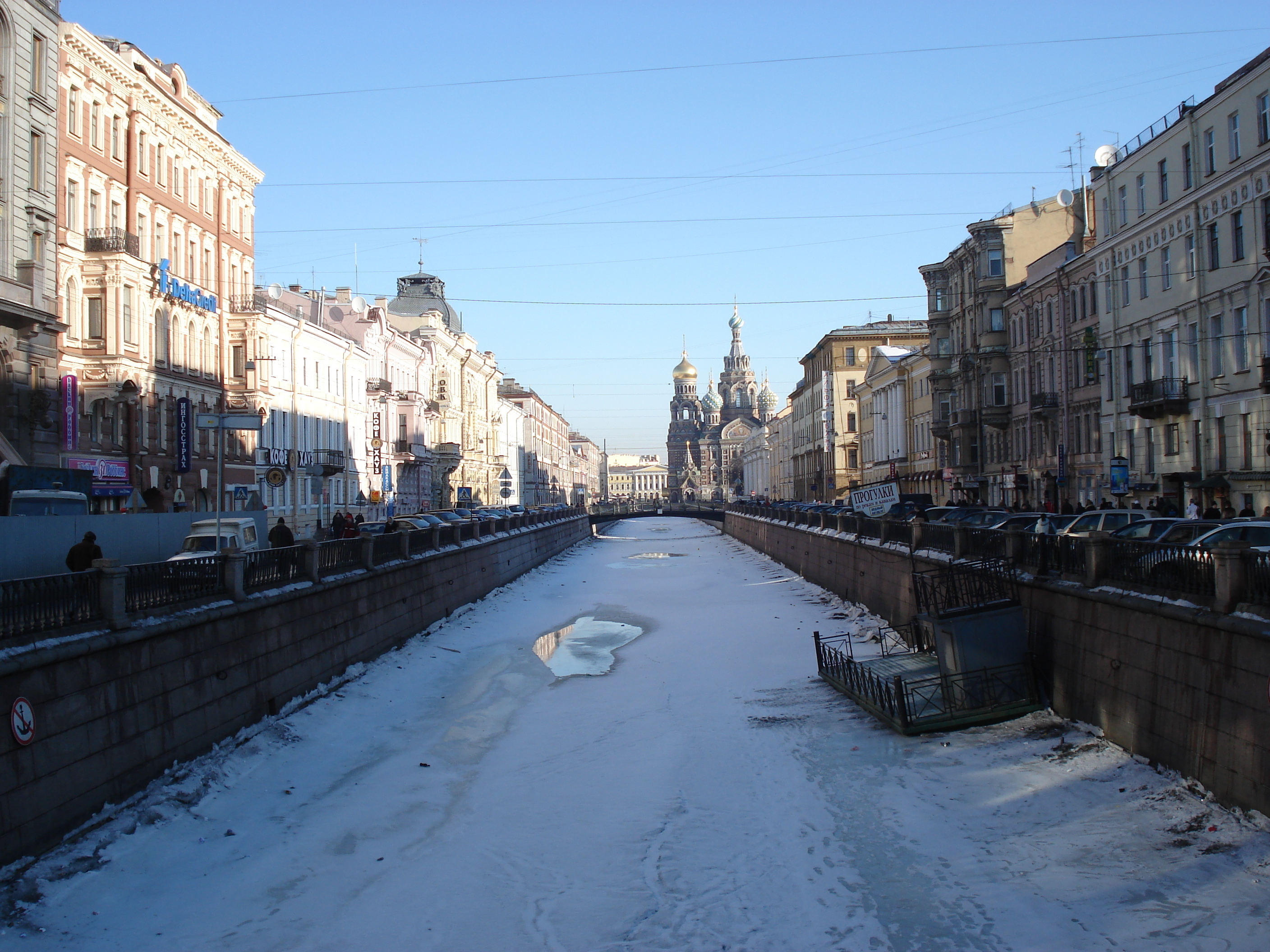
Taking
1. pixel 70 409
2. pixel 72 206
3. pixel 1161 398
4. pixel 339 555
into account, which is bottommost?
pixel 339 555

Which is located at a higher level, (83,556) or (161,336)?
(161,336)

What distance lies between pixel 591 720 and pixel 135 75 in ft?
95.4

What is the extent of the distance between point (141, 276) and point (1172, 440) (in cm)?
3523

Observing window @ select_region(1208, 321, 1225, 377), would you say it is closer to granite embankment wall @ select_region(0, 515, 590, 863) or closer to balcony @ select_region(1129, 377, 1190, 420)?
balcony @ select_region(1129, 377, 1190, 420)

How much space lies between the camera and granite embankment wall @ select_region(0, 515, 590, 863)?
1286 centimetres

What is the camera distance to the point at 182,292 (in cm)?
4209

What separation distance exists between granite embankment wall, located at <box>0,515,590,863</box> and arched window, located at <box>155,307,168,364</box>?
1818 centimetres

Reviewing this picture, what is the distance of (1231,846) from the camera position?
12.7 metres

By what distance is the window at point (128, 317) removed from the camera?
1483 inches

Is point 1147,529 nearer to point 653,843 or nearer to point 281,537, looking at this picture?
point 653,843

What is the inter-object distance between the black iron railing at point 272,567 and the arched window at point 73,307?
1761 centimetres

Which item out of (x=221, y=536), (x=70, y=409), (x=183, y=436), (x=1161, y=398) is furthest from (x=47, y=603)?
(x=1161, y=398)

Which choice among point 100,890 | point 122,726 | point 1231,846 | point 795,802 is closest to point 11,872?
point 100,890

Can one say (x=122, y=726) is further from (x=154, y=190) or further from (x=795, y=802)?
(x=154, y=190)
